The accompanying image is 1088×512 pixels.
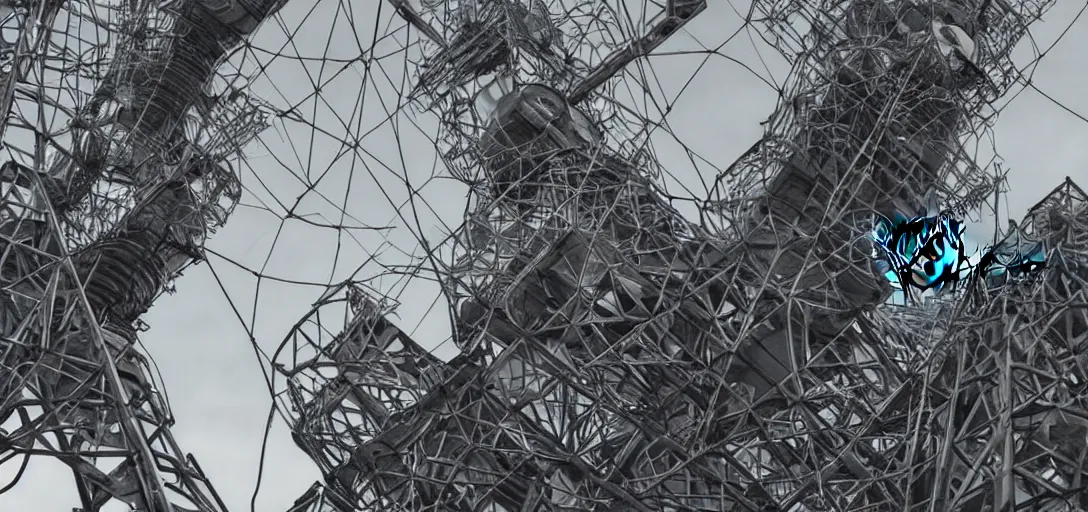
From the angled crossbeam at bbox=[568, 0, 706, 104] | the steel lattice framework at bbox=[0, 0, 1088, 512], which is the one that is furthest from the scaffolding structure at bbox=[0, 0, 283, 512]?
the angled crossbeam at bbox=[568, 0, 706, 104]

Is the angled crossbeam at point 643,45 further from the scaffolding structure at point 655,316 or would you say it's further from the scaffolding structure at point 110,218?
the scaffolding structure at point 110,218

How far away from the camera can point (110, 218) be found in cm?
2686

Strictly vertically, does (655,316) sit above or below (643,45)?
below

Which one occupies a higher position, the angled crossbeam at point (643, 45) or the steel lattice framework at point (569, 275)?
the angled crossbeam at point (643, 45)

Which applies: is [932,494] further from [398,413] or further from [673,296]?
[398,413]

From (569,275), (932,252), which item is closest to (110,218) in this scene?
(569,275)

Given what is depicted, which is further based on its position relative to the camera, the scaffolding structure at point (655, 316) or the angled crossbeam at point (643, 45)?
the angled crossbeam at point (643, 45)

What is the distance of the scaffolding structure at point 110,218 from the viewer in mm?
19188

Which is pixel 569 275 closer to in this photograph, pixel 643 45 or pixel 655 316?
pixel 655 316

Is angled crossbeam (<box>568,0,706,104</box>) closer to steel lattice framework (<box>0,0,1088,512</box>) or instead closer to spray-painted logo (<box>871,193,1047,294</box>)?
steel lattice framework (<box>0,0,1088,512</box>)

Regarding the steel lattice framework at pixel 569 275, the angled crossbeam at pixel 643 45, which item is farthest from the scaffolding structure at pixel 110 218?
the angled crossbeam at pixel 643 45

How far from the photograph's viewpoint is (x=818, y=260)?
2345cm

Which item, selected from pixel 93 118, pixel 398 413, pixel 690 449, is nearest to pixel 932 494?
pixel 690 449

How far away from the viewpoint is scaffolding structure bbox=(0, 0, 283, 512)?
1919 centimetres
